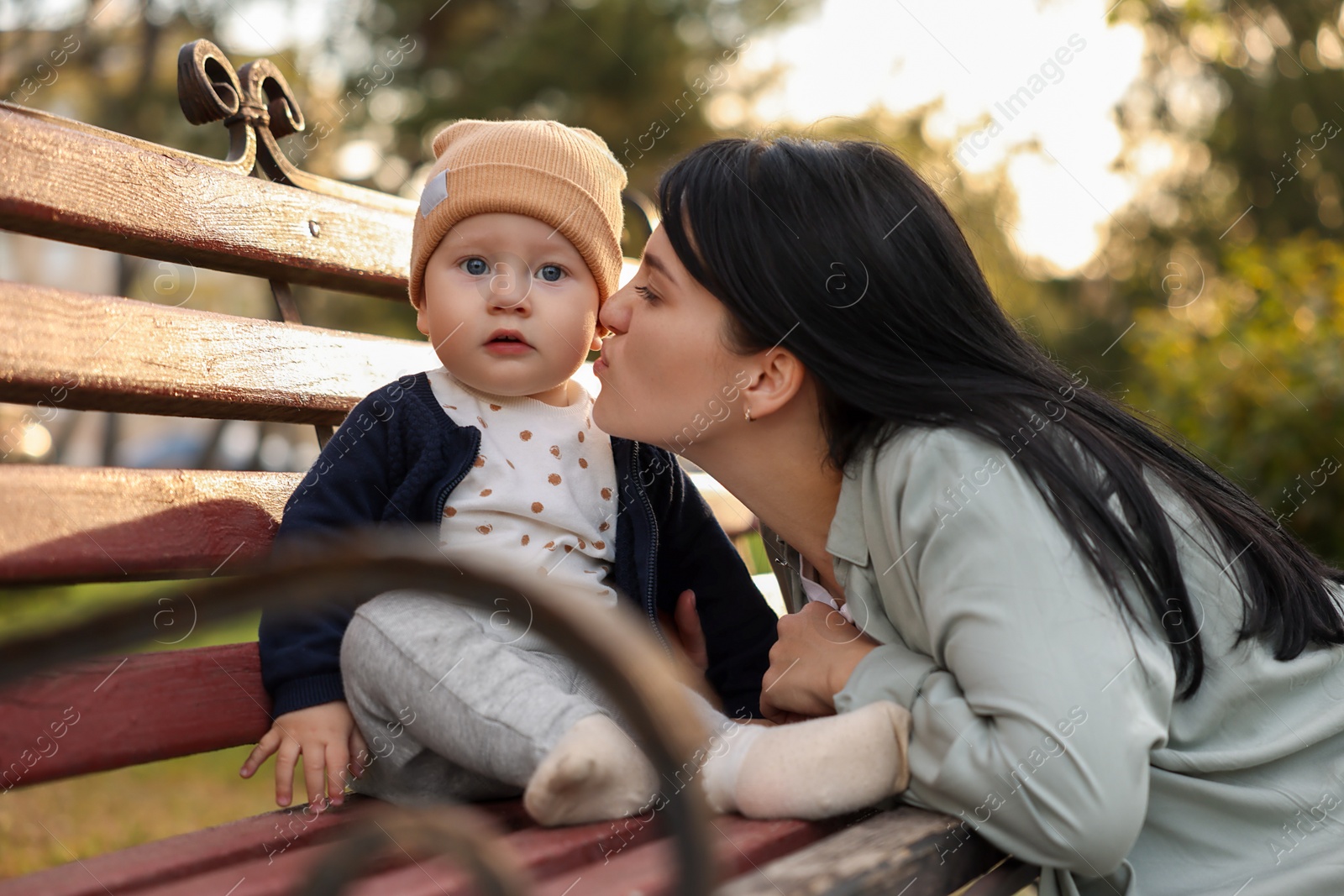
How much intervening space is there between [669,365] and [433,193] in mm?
490

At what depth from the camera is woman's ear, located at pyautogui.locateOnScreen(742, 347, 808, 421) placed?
171 centimetres

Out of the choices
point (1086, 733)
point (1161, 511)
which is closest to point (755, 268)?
point (1161, 511)

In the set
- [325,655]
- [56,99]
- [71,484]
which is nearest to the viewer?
[71,484]

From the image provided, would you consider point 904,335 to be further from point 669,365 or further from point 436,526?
point 436,526

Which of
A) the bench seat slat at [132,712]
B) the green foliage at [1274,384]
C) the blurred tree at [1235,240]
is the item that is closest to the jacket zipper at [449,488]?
the bench seat slat at [132,712]

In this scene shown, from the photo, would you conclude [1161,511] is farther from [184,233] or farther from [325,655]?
[184,233]

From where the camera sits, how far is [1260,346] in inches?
195

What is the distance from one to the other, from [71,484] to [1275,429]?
4580 mm

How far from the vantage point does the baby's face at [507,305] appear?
1805mm

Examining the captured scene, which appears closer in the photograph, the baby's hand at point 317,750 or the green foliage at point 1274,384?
the baby's hand at point 317,750

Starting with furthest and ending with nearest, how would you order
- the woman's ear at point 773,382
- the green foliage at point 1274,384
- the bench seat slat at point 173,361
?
the green foliage at point 1274,384
the woman's ear at point 773,382
the bench seat slat at point 173,361

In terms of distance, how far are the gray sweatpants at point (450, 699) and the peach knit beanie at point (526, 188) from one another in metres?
0.64

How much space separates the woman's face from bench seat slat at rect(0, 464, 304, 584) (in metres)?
0.55

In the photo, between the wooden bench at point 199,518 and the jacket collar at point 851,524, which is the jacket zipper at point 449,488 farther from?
the jacket collar at point 851,524
